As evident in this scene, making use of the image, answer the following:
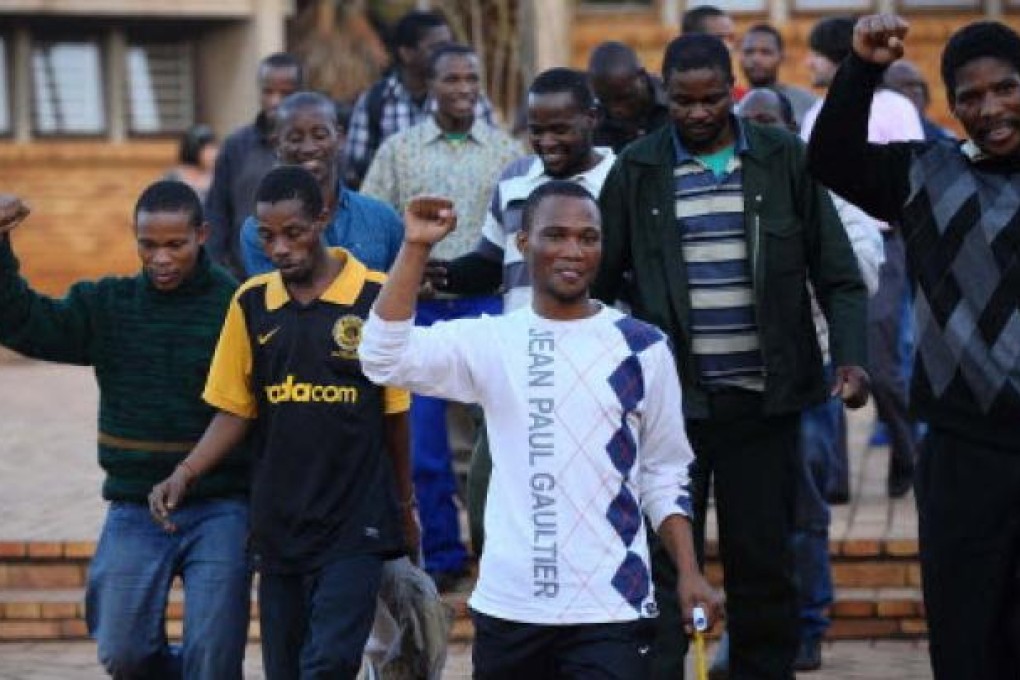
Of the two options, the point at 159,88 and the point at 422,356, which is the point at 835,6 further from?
the point at 422,356

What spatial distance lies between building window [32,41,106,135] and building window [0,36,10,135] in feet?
0.70

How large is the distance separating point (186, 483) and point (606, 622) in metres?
1.67

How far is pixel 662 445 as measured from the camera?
6.73 metres

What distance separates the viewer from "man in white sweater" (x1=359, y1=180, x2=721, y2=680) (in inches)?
254

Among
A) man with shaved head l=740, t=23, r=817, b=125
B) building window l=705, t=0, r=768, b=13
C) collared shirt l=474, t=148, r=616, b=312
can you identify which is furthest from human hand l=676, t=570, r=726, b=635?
building window l=705, t=0, r=768, b=13

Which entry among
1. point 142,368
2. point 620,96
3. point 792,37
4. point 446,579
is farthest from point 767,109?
point 792,37

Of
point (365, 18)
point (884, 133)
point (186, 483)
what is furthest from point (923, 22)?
point (186, 483)

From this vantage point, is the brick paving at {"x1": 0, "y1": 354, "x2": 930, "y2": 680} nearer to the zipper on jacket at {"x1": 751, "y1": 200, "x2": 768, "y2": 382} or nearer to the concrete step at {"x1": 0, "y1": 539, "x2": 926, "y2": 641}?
the concrete step at {"x1": 0, "y1": 539, "x2": 926, "y2": 641}

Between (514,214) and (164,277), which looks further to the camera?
(514,214)

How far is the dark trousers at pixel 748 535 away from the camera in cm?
791

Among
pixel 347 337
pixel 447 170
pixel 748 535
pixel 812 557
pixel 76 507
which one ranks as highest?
pixel 447 170

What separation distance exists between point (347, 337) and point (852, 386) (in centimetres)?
139

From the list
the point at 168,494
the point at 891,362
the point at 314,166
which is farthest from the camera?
the point at 891,362

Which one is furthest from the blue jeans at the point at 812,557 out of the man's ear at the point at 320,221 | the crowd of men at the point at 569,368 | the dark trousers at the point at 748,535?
the man's ear at the point at 320,221
